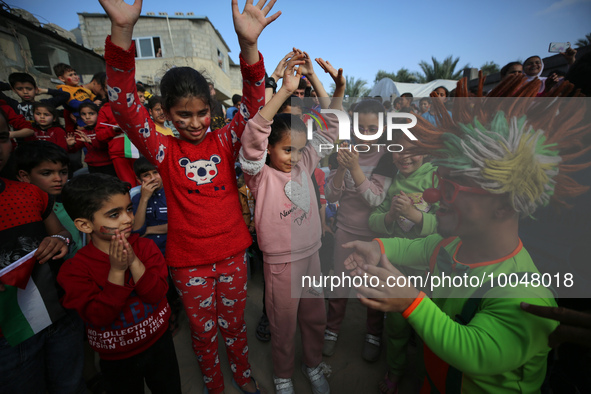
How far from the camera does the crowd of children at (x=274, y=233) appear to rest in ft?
3.19

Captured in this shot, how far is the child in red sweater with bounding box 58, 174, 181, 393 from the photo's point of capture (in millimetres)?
1236

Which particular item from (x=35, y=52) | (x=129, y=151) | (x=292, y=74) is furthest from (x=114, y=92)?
(x=35, y=52)

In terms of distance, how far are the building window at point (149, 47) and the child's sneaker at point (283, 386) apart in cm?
1960

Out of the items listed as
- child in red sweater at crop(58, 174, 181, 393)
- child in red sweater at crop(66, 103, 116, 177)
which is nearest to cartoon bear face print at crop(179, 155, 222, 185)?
child in red sweater at crop(58, 174, 181, 393)

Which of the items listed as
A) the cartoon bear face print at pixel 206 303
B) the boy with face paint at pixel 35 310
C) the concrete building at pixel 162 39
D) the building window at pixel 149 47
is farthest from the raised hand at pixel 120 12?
the building window at pixel 149 47

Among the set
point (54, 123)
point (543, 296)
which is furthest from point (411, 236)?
point (54, 123)

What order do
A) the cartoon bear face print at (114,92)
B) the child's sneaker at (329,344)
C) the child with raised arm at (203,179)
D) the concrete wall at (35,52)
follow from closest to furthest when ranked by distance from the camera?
the cartoon bear face print at (114,92) → the child with raised arm at (203,179) → the child's sneaker at (329,344) → the concrete wall at (35,52)

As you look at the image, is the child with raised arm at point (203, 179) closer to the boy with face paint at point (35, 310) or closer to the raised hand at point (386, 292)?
the boy with face paint at point (35, 310)

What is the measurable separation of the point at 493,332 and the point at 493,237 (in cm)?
37

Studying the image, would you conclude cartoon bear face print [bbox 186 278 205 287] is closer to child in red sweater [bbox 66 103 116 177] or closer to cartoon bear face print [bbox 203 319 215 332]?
cartoon bear face print [bbox 203 319 215 332]

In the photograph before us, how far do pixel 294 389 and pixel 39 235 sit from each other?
1.99 metres

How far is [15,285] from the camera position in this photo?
1300mm

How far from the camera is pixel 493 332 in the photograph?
2.87 ft

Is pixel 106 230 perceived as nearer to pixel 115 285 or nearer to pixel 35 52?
pixel 115 285
